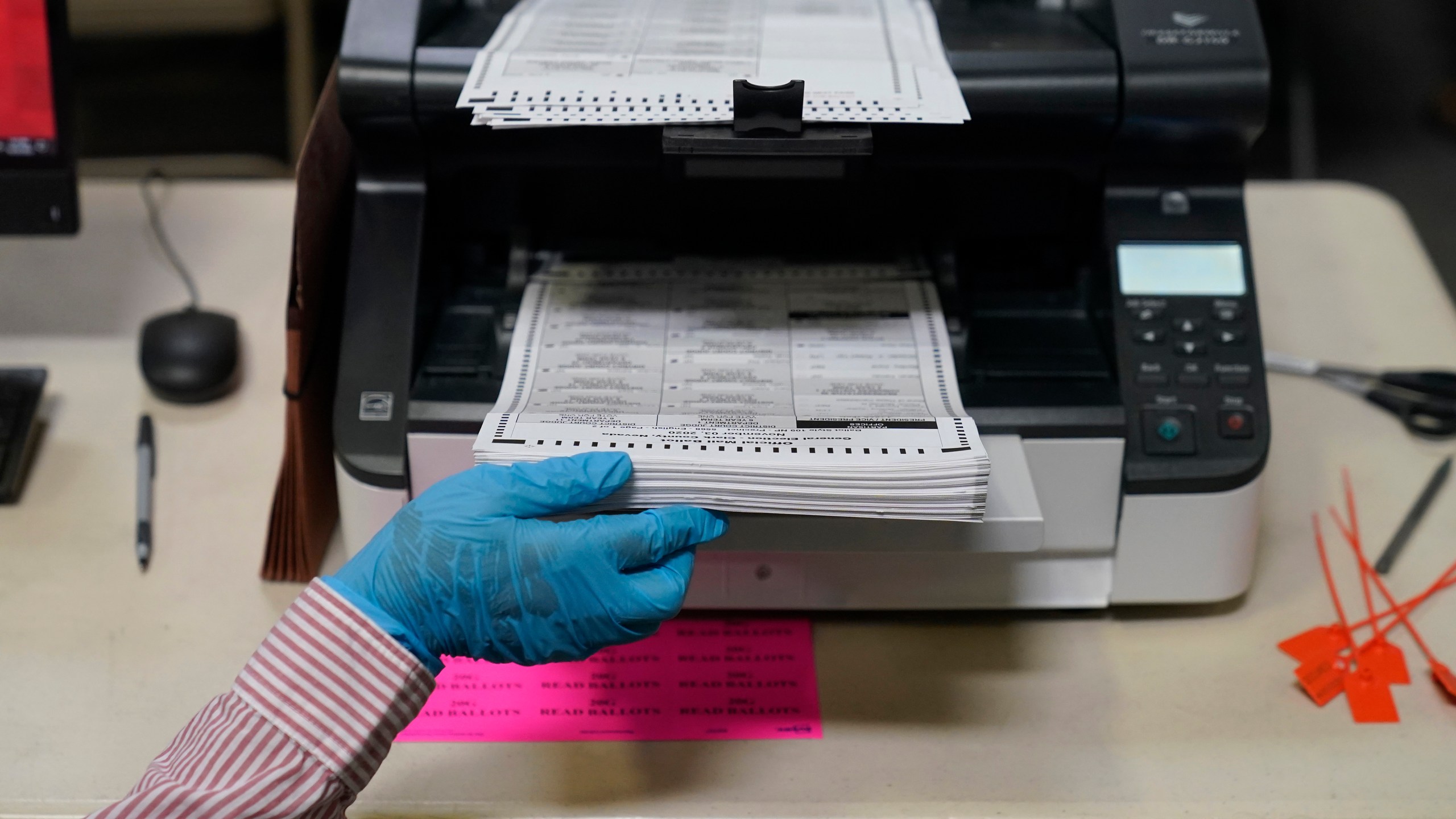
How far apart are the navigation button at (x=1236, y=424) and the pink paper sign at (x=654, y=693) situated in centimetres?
29

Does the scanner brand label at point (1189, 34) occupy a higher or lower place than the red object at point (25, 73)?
higher

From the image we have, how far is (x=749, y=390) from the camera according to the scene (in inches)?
28.1

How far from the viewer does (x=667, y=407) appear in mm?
696

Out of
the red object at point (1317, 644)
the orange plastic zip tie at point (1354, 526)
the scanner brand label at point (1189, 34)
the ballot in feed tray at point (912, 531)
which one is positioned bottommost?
the red object at point (1317, 644)

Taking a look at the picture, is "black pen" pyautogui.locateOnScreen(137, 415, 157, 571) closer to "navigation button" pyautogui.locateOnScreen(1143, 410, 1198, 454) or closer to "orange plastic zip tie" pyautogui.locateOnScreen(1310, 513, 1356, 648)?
"navigation button" pyautogui.locateOnScreen(1143, 410, 1198, 454)

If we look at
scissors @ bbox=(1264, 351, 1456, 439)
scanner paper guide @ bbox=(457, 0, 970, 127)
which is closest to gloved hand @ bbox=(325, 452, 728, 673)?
scanner paper guide @ bbox=(457, 0, 970, 127)

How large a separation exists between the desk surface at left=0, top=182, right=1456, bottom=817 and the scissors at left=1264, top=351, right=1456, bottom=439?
15mm

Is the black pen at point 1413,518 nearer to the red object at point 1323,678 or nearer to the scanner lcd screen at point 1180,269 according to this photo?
the red object at point 1323,678

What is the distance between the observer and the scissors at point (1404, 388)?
3.12 ft

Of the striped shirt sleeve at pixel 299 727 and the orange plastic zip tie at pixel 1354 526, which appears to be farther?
the orange plastic zip tie at pixel 1354 526

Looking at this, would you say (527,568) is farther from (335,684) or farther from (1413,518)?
(1413,518)

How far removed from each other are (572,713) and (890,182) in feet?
1.35

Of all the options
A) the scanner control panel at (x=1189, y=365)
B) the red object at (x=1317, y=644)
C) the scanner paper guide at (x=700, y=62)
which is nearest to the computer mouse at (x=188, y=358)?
the scanner paper guide at (x=700, y=62)

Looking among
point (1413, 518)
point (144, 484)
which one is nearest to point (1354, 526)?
point (1413, 518)
